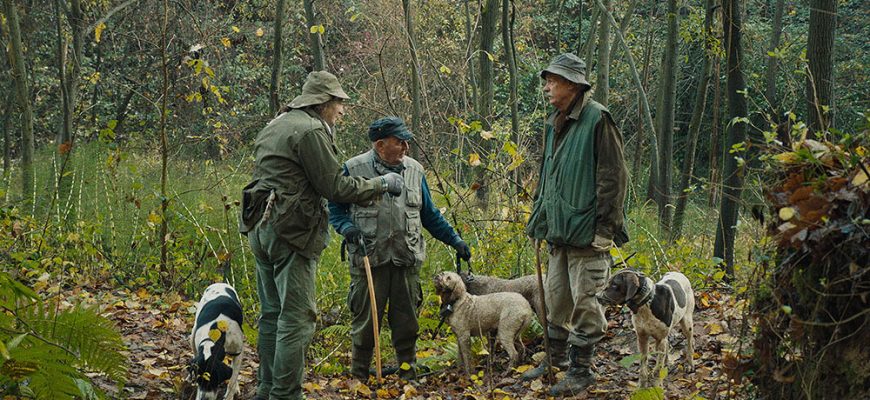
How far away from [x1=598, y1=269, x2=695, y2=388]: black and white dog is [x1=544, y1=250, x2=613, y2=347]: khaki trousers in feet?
0.87

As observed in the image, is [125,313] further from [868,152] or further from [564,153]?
[868,152]

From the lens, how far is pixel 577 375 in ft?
22.9

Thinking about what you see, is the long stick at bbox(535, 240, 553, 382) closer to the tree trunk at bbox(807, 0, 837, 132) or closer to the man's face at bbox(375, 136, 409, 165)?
the man's face at bbox(375, 136, 409, 165)

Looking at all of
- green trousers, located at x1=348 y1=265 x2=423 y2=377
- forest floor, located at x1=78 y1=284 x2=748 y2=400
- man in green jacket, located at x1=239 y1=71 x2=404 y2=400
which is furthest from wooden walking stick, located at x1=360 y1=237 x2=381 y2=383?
man in green jacket, located at x1=239 y1=71 x2=404 y2=400

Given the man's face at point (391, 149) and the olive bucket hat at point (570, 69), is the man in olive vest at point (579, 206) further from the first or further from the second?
the man's face at point (391, 149)

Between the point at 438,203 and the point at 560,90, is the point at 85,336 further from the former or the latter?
the point at 438,203

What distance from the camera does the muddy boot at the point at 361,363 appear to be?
25.9ft

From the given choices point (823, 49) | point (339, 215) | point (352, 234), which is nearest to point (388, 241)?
point (352, 234)

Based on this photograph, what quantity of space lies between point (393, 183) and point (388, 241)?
730 mm

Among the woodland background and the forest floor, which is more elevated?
the woodland background

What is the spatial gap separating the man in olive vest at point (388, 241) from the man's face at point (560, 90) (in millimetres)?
1307

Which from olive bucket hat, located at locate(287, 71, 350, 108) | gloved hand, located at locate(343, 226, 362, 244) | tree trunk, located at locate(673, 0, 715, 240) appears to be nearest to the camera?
olive bucket hat, located at locate(287, 71, 350, 108)

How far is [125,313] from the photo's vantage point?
947 cm

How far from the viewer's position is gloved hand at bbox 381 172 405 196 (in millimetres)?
6949
